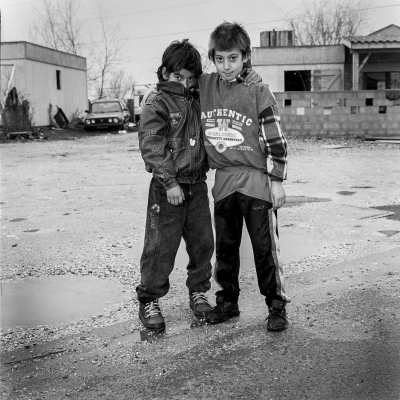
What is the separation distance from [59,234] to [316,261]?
2638 millimetres

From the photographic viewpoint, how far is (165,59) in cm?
383

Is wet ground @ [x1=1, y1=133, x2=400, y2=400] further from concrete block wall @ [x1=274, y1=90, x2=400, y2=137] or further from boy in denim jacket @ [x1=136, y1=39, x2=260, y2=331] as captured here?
concrete block wall @ [x1=274, y1=90, x2=400, y2=137]

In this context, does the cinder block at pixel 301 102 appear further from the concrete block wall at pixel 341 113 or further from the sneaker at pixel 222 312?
the sneaker at pixel 222 312

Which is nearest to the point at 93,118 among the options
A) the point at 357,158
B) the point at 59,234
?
the point at 357,158


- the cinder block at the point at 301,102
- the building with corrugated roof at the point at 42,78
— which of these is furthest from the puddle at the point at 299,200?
the building with corrugated roof at the point at 42,78

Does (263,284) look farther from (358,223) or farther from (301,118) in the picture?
(301,118)

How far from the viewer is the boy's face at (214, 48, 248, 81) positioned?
375 centimetres

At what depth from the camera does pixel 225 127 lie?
3.82m

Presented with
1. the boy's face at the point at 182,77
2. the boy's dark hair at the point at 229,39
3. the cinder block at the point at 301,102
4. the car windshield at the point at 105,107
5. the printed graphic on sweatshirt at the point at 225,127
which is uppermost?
the car windshield at the point at 105,107

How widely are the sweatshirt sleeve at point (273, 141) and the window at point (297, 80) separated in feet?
81.9

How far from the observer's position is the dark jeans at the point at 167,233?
3951 mm

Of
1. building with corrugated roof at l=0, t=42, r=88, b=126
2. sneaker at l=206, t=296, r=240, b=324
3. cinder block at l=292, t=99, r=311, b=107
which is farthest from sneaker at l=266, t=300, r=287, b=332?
building with corrugated roof at l=0, t=42, r=88, b=126

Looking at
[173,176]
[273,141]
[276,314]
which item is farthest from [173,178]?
[276,314]

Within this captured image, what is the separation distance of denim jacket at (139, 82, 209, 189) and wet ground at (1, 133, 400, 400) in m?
0.89
